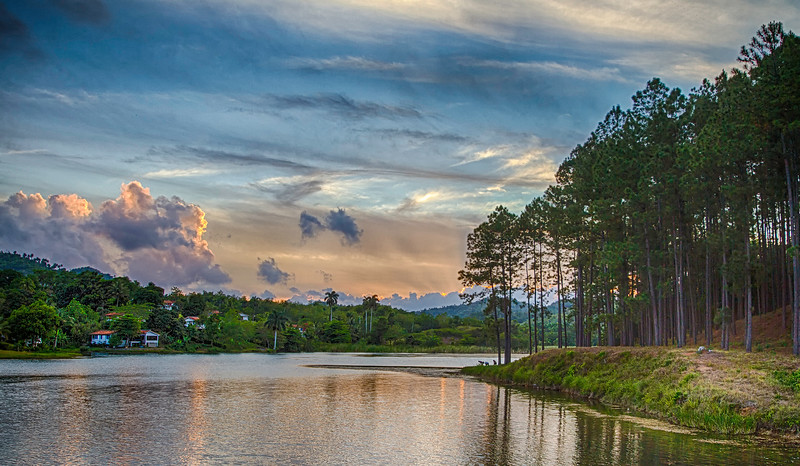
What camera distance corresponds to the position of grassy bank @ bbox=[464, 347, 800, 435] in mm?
27672

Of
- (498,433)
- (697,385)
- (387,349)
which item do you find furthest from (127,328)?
(697,385)

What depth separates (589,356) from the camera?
49.8 m

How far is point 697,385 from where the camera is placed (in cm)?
3247

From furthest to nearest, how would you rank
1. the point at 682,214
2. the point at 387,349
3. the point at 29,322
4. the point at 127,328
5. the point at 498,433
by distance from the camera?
the point at 387,349
the point at 127,328
the point at 29,322
the point at 682,214
the point at 498,433

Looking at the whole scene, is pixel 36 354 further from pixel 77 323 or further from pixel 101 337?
pixel 101 337

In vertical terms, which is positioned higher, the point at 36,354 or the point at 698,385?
the point at 698,385

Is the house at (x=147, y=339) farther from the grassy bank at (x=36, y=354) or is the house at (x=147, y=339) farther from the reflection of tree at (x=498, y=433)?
the reflection of tree at (x=498, y=433)

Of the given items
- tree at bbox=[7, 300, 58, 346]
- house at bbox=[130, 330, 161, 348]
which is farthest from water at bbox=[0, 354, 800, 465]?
house at bbox=[130, 330, 161, 348]

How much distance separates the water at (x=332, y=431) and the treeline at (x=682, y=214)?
15.8 m

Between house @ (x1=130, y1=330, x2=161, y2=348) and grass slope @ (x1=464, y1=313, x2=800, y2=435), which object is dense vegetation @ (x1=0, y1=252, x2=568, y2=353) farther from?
grass slope @ (x1=464, y1=313, x2=800, y2=435)

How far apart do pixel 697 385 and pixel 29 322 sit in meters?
118

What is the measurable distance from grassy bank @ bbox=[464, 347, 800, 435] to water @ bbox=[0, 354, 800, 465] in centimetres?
229

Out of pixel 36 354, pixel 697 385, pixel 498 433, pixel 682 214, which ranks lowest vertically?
pixel 36 354

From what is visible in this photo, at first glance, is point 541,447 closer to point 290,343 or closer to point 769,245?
point 769,245
